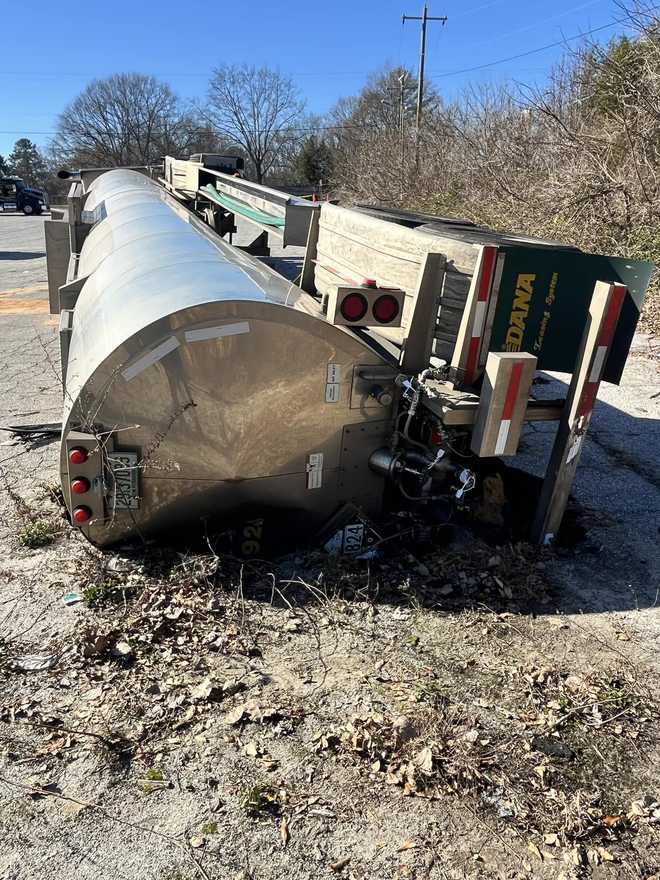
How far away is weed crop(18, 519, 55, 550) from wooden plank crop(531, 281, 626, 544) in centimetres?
321

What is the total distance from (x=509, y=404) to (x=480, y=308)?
57 centimetres

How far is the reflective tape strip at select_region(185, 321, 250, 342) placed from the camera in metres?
3.45

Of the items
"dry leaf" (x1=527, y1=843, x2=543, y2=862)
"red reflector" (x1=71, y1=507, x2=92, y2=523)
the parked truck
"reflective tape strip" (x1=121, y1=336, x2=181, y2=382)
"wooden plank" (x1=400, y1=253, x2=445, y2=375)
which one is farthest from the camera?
the parked truck

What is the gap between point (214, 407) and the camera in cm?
→ 363


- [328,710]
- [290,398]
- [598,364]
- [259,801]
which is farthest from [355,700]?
[598,364]

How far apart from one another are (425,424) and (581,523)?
1.54 meters

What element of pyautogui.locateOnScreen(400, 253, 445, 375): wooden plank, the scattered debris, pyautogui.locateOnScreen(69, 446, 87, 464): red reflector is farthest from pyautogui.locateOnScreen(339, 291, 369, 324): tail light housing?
the scattered debris

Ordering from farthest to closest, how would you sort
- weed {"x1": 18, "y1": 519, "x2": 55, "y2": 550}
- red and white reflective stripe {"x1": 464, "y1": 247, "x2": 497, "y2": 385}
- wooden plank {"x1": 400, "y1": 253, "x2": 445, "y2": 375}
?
weed {"x1": 18, "y1": 519, "x2": 55, "y2": 550} → wooden plank {"x1": 400, "y1": 253, "x2": 445, "y2": 375} → red and white reflective stripe {"x1": 464, "y1": 247, "x2": 497, "y2": 385}

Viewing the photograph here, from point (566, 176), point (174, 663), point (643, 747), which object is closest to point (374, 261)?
point (174, 663)

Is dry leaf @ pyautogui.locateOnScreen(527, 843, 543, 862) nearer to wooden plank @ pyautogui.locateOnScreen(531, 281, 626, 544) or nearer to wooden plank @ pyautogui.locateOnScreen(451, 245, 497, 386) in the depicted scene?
wooden plank @ pyautogui.locateOnScreen(531, 281, 626, 544)

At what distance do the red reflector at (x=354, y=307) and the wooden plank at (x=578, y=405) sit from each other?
51.9 inches

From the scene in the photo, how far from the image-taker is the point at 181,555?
3.76 metres

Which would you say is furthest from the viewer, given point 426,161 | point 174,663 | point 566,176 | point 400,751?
point 426,161

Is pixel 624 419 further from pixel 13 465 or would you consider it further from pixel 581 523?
pixel 13 465
